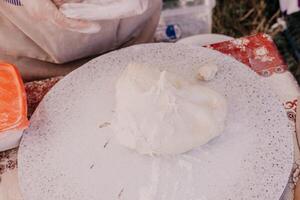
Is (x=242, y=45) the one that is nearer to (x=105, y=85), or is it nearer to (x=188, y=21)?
(x=105, y=85)

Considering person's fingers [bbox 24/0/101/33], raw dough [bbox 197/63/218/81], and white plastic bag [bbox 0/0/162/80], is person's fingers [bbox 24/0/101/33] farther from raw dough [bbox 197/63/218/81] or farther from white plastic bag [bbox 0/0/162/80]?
raw dough [bbox 197/63/218/81]

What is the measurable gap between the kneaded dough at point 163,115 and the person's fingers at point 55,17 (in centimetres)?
14

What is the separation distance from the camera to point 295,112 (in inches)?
44.0

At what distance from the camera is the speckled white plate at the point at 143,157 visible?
0.93m

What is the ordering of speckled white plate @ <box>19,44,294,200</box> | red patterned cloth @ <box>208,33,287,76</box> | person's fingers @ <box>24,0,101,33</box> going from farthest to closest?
red patterned cloth @ <box>208,33,287,76</box> < person's fingers @ <box>24,0,101,33</box> < speckled white plate @ <box>19,44,294,200</box>

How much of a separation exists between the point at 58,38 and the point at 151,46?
21cm

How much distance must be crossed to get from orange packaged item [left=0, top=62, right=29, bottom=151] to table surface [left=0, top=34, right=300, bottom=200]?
57 millimetres

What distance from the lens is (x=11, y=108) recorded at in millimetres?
1004

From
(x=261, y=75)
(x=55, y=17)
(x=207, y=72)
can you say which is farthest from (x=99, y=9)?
(x=261, y=75)

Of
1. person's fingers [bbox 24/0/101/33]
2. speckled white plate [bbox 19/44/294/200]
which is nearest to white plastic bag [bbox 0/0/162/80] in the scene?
person's fingers [bbox 24/0/101/33]

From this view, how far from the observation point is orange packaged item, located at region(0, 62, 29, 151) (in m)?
0.98

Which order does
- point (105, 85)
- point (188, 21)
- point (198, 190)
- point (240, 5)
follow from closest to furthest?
point (198, 190), point (105, 85), point (188, 21), point (240, 5)

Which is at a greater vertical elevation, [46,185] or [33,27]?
[33,27]

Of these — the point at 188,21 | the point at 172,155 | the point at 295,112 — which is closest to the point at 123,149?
the point at 172,155
